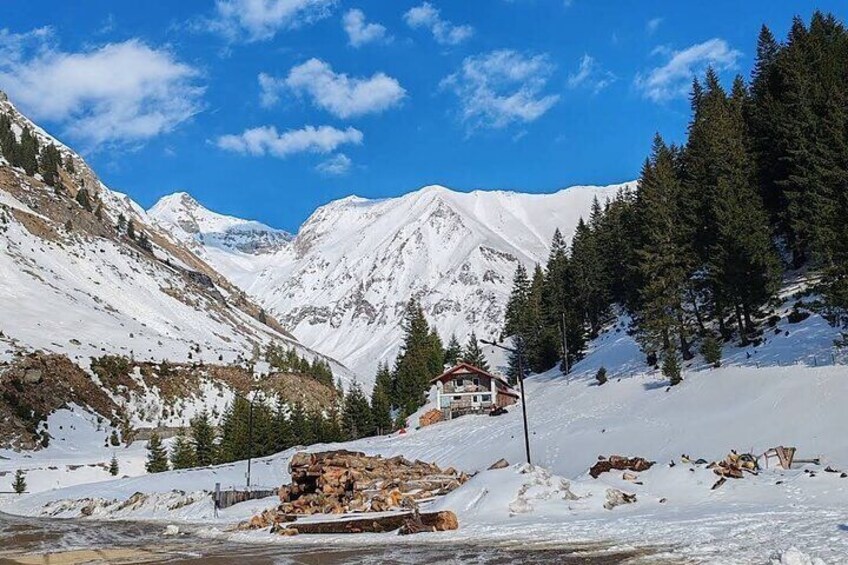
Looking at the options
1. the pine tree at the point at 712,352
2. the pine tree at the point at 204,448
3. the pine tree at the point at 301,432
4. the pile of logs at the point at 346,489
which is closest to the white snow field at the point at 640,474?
the pine tree at the point at 712,352

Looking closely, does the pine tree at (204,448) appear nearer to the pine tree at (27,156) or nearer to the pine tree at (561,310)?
the pine tree at (561,310)

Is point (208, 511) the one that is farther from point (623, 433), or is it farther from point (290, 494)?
point (623, 433)

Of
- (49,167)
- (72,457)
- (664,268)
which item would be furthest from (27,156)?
(664,268)

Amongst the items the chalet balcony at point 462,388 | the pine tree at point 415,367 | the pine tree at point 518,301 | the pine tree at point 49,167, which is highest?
the pine tree at point 49,167

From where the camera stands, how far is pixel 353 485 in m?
32.1

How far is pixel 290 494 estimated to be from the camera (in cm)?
3359

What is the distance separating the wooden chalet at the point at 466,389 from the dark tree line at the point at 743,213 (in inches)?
376

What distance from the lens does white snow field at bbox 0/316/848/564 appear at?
54.4ft

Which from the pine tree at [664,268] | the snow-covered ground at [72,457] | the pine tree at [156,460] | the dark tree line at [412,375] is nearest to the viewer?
the pine tree at [664,268]

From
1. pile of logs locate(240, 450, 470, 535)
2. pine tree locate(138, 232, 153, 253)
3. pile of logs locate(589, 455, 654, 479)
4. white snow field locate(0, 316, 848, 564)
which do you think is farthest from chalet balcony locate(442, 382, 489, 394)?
pine tree locate(138, 232, 153, 253)

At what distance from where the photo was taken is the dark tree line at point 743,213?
153ft

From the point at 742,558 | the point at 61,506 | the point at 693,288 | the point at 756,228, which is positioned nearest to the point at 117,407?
the point at 61,506

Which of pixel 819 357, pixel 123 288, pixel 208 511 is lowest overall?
pixel 208 511

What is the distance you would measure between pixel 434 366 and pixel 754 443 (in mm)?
74969
